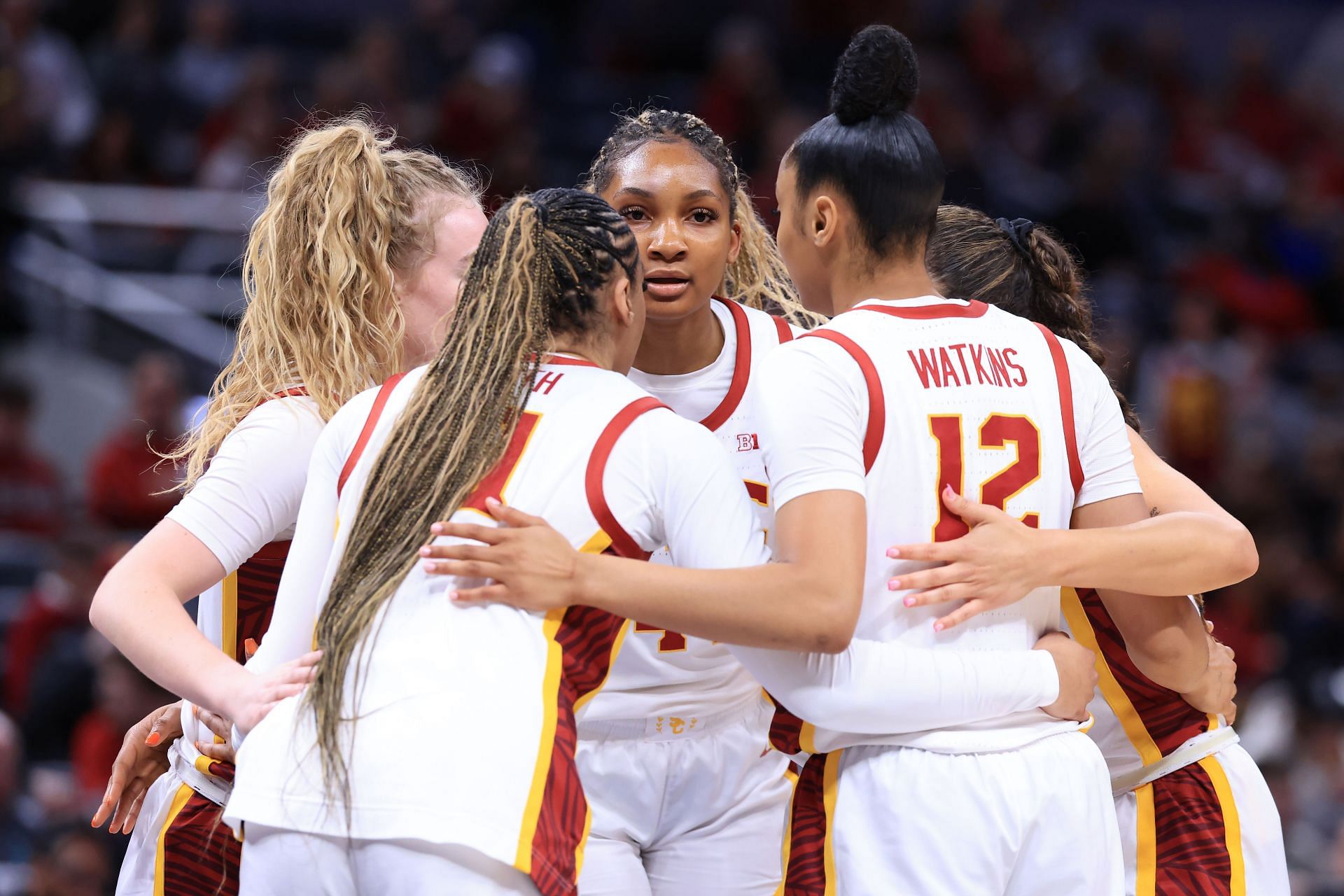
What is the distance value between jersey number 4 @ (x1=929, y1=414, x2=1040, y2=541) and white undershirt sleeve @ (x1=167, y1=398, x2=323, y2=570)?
1.13 metres

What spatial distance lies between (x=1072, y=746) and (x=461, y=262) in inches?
61.4

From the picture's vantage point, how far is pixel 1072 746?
8.59 ft

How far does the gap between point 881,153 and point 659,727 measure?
117 centimetres

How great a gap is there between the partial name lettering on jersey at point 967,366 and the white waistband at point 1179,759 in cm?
84

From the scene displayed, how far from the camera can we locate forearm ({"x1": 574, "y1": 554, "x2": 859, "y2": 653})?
7.53ft

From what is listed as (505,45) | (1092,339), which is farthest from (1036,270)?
(505,45)

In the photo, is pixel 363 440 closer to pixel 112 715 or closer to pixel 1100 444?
pixel 1100 444

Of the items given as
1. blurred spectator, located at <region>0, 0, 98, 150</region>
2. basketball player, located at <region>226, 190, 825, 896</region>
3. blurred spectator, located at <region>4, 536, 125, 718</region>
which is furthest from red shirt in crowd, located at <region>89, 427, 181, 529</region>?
basketball player, located at <region>226, 190, 825, 896</region>

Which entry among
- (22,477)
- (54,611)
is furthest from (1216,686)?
(22,477)

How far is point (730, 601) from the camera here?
91.2 inches

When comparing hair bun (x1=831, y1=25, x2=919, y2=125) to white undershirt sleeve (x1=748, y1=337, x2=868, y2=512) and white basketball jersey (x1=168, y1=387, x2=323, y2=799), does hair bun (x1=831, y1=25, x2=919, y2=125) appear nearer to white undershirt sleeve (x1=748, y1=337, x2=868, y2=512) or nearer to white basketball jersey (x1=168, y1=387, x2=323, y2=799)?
white undershirt sleeve (x1=748, y1=337, x2=868, y2=512)

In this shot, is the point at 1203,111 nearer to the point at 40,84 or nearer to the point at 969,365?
the point at 40,84

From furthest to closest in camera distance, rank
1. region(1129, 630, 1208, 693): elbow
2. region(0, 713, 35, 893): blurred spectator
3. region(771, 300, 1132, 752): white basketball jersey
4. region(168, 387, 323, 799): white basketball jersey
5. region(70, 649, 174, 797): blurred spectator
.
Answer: region(70, 649, 174, 797): blurred spectator < region(0, 713, 35, 893): blurred spectator < region(168, 387, 323, 799): white basketball jersey < region(1129, 630, 1208, 693): elbow < region(771, 300, 1132, 752): white basketball jersey

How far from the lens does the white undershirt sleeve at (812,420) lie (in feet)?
8.07
